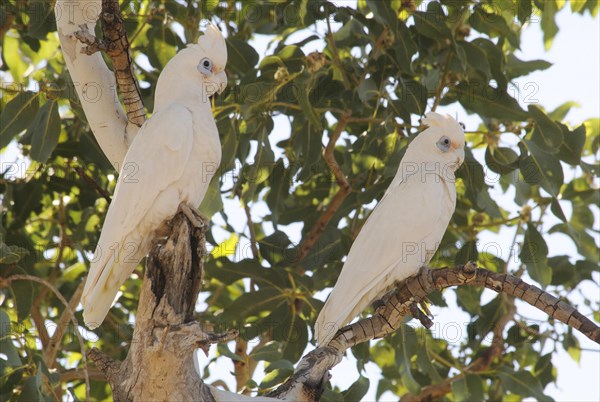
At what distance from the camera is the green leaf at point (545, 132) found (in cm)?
454

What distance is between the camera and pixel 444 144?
4.22 metres

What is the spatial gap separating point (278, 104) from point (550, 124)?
1.39 metres

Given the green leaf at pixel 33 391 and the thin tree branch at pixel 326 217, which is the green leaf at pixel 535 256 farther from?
the green leaf at pixel 33 391

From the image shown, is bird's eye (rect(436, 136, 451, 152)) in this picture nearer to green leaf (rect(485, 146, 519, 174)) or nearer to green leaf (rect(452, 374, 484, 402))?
green leaf (rect(485, 146, 519, 174))

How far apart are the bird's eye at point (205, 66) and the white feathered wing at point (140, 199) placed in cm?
29

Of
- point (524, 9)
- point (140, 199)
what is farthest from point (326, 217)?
point (140, 199)

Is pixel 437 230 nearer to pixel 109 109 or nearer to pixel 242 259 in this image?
pixel 242 259

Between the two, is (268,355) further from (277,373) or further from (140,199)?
(140,199)

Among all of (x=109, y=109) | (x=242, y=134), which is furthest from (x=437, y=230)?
(x=109, y=109)

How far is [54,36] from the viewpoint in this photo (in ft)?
18.8

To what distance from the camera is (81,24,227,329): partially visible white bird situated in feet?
11.2

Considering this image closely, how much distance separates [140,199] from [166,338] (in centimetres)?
75

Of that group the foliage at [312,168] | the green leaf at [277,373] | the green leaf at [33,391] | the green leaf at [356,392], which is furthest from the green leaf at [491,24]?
the green leaf at [33,391]

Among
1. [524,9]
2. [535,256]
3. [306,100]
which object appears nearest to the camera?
[306,100]
